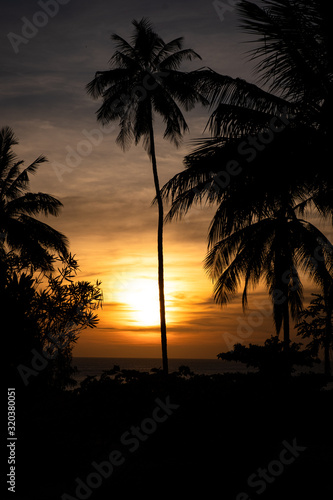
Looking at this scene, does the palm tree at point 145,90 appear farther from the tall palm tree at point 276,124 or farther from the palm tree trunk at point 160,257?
the tall palm tree at point 276,124

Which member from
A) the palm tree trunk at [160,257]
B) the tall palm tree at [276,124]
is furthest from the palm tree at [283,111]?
the palm tree trunk at [160,257]

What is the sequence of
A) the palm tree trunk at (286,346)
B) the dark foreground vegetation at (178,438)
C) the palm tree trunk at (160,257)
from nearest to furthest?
the dark foreground vegetation at (178,438) → the palm tree trunk at (286,346) → the palm tree trunk at (160,257)

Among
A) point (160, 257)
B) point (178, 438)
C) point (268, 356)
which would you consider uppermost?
point (160, 257)

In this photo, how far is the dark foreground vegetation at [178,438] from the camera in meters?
7.19

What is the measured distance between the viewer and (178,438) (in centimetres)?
899

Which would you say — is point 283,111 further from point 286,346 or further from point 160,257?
point 160,257

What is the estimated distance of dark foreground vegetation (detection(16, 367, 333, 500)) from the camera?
7.19m

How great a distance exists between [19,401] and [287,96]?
6.79 meters

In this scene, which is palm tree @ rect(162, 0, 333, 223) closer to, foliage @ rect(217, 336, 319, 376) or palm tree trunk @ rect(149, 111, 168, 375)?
foliage @ rect(217, 336, 319, 376)

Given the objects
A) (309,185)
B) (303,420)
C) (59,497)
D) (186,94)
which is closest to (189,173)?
(309,185)

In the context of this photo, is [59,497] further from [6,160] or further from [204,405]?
[6,160]

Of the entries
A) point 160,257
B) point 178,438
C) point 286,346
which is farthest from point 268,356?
point 160,257

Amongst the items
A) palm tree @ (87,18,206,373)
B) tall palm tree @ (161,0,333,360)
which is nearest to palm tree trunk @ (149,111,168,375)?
palm tree @ (87,18,206,373)

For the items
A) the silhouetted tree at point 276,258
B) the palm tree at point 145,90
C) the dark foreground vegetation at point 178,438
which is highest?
the palm tree at point 145,90
